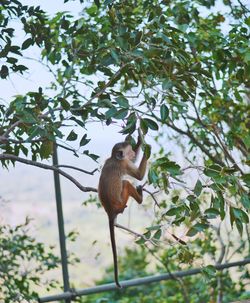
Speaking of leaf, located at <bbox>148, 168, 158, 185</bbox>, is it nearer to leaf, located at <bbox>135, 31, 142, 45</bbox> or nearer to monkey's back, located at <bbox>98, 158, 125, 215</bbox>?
leaf, located at <bbox>135, 31, 142, 45</bbox>

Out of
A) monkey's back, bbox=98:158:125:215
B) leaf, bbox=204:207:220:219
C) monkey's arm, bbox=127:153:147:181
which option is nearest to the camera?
leaf, bbox=204:207:220:219

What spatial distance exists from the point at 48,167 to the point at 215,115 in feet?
4.41

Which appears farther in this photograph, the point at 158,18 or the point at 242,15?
→ the point at 242,15

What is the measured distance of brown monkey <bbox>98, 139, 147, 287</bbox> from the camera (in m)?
2.89

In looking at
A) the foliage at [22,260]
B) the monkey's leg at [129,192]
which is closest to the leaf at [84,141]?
the monkey's leg at [129,192]

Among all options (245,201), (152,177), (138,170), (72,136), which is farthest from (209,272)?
(138,170)

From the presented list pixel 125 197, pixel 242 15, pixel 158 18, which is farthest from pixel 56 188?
pixel 242 15

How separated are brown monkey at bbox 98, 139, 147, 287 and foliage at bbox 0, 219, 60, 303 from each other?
0.52 m

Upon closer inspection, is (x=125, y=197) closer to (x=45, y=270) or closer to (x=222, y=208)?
(x=45, y=270)

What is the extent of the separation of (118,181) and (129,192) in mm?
68

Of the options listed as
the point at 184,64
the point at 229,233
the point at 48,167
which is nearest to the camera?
the point at 48,167

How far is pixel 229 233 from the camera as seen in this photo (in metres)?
4.04

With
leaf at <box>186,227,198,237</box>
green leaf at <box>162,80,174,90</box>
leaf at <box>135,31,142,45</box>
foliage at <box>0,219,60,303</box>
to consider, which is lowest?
leaf at <box>186,227,198,237</box>

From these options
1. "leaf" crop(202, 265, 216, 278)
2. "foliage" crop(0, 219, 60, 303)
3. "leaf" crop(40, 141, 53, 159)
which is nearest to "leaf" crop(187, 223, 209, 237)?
"leaf" crop(202, 265, 216, 278)
